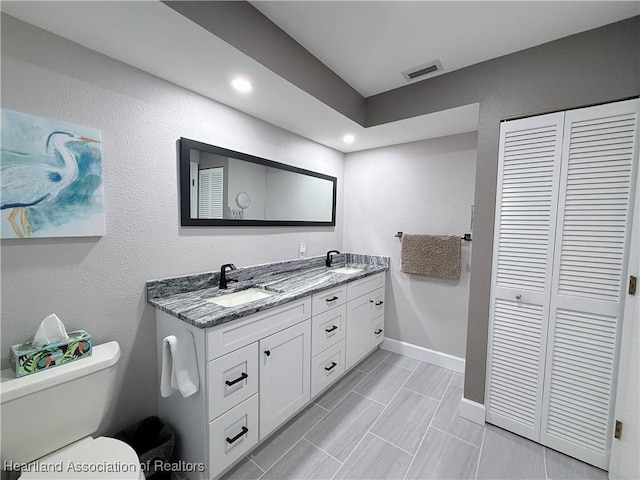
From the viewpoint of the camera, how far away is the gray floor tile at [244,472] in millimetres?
1408

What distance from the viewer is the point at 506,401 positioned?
5.66 ft

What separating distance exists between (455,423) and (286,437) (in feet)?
3.73

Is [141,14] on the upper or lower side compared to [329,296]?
upper

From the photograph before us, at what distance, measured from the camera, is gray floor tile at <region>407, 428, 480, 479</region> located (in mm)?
1443

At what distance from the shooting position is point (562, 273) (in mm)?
1520

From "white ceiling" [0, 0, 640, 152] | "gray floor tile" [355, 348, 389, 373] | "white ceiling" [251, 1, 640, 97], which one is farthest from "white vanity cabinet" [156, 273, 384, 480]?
"white ceiling" [251, 1, 640, 97]

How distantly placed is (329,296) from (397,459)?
1.02 m

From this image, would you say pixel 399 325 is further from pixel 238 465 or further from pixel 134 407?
pixel 134 407

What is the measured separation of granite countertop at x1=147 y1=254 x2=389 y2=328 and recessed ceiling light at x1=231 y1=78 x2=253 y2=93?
46.6 inches

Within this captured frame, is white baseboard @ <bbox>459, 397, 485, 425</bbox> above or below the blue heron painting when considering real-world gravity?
below

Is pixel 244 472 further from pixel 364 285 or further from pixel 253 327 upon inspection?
pixel 364 285

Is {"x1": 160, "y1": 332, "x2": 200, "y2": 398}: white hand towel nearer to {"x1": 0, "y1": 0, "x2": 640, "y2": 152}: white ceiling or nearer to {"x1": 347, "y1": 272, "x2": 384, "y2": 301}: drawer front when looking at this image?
{"x1": 347, "y1": 272, "x2": 384, "y2": 301}: drawer front

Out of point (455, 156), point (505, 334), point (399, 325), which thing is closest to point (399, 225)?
point (455, 156)

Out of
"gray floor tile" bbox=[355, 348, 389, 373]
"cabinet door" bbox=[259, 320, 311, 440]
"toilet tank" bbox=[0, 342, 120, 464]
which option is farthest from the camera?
"gray floor tile" bbox=[355, 348, 389, 373]
